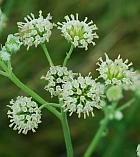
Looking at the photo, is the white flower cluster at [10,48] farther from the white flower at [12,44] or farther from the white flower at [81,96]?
the white flower at [81,96]

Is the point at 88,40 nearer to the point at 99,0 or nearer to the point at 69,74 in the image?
the point at 69,74

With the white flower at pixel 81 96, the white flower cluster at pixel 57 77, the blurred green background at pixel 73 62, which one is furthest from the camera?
the blurred green background at pixel 73 62

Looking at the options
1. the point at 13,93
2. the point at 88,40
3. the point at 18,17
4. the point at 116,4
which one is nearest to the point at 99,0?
the point at 116,4

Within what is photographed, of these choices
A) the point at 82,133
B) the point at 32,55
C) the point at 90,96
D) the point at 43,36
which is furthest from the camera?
the point at 32,55

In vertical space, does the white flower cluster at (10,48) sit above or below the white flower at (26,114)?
above

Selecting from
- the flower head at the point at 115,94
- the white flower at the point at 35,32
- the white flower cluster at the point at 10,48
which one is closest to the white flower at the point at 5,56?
the white flower cluster at the point at 10,48

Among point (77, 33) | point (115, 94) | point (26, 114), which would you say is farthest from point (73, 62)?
point (115, 94)
